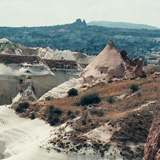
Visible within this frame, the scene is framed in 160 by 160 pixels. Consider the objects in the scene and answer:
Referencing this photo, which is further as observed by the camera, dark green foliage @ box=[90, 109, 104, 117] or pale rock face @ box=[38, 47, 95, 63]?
pale rock face @ box=[38, 47, 95, 63]

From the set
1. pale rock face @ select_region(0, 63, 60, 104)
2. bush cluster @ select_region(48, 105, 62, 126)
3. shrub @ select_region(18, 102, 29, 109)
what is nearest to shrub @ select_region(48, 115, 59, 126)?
bush cluster @ select_region(48, 105, 62, 126)

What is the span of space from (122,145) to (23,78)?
35.5m

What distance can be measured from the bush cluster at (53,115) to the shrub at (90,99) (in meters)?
3.21

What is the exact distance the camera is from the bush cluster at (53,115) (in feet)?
122

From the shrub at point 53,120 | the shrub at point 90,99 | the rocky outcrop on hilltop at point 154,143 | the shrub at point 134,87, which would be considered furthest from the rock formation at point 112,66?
the rocky outcrop on hilltop at point 154,143

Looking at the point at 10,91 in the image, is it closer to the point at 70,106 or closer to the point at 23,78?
the point at 23,78

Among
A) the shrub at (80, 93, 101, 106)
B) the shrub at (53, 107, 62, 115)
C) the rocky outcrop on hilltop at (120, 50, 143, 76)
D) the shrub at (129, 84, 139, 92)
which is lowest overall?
the shrub at (53, 107, 62, 115)

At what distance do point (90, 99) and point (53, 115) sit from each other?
472cm

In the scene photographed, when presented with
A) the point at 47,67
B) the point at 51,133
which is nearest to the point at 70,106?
the point at 51,133

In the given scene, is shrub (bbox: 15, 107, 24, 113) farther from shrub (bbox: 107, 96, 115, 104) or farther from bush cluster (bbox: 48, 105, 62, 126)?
shrub (bbox: 107, 96, 115, 104)

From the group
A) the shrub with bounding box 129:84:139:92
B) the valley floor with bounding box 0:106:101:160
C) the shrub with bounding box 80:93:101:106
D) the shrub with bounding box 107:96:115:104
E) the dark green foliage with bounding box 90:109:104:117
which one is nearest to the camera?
the valley floor with bounding box 0:106:101:160

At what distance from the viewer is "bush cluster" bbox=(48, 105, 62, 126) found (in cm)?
3712

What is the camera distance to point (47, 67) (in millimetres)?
68375

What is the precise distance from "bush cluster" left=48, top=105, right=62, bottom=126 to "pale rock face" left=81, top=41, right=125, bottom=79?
46.2ft
